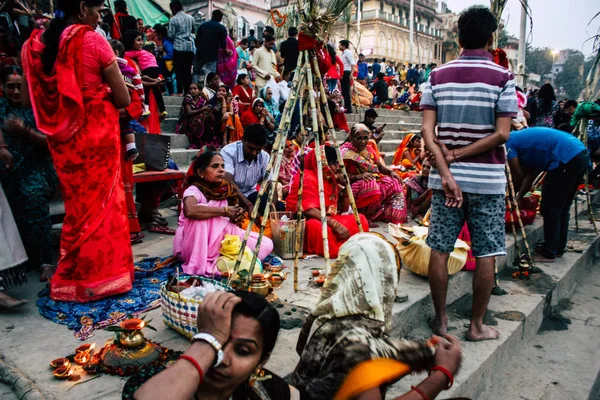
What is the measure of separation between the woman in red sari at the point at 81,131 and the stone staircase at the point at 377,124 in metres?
3.22

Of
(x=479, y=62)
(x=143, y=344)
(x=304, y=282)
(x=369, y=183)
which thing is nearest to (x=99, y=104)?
(x=143, y=344)

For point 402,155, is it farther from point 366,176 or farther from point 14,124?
point 14,124

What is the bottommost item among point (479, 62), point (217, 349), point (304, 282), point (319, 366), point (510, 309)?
point (510, 309)

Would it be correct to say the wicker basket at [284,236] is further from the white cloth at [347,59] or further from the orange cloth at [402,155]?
the white cloth at [347,59]

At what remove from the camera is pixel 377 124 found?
12453mm

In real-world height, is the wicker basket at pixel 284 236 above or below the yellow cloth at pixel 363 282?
below

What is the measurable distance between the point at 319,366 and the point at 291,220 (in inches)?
99.7

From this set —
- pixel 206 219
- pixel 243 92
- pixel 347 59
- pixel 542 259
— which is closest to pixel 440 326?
pixel 206 219

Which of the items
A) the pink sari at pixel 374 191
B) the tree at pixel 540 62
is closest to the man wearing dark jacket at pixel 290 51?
the pink sari at pixel 374 191

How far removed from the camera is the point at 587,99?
711 centimetres

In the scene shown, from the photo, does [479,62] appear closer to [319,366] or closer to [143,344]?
[319,366]

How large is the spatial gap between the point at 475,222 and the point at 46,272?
3192mm

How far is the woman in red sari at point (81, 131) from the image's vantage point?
9.78 ft

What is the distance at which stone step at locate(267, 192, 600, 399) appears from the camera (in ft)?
8.91
